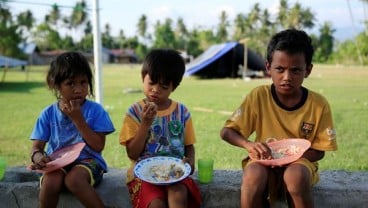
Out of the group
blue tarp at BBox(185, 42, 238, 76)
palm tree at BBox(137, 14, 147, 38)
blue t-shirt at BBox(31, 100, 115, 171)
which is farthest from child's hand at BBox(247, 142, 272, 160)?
palm tree at BBox(137, 14, 147, 38)

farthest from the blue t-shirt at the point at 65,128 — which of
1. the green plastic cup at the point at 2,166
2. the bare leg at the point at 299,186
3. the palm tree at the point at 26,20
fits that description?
the palm tree at the point at 26,20

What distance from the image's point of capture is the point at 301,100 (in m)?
2.37

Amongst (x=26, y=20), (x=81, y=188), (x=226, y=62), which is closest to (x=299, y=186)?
(x=81, y=188)

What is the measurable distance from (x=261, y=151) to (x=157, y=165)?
0.55m

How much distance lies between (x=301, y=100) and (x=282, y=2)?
54.6 metres

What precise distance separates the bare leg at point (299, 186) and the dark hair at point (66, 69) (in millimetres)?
1200

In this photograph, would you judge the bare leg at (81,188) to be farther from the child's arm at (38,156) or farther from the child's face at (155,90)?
the child's face at (155,90)

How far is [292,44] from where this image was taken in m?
2.30

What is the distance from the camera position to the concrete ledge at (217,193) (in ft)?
8.02

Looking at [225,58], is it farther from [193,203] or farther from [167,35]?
[167,35]

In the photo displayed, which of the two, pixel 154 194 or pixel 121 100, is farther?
pixel 121 100

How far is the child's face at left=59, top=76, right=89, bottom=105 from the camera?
2.39m

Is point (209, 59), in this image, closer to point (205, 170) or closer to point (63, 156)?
point (205, 170)

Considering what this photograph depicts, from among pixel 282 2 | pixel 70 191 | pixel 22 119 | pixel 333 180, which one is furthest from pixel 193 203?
pixel 282 2
